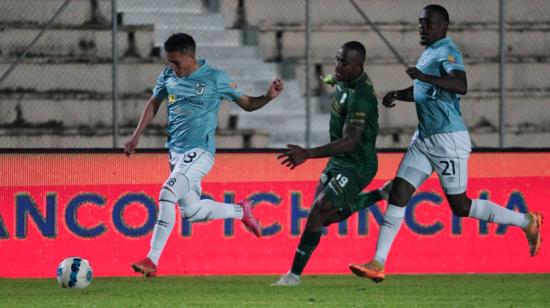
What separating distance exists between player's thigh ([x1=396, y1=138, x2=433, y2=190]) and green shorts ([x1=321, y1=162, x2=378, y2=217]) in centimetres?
28

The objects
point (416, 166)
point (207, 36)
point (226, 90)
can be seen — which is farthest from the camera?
point (207, 36)

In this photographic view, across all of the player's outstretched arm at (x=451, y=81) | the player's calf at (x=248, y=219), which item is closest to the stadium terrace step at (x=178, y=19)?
the player's calf at (x=248, y=219)

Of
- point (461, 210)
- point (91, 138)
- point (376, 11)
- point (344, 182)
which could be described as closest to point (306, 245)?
point (344, 182)

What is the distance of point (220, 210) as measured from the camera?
10797 mm

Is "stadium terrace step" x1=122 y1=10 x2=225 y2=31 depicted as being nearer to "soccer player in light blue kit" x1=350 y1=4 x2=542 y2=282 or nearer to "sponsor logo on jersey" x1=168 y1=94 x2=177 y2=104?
"sponsor logo on jersey" x1=168 y1=94 x2=177 y2=104

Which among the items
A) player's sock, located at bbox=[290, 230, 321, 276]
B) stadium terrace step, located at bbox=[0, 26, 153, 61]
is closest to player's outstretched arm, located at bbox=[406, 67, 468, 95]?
player's sock, located at bbox=[290, 230, 321, 276]

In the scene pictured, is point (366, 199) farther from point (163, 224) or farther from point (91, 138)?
point (91, 138)

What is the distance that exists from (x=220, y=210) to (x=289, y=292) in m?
1.14

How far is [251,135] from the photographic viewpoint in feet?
49.6

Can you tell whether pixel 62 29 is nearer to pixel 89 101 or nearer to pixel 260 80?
pixel 89 101

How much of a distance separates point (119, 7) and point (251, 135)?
229 centimetres

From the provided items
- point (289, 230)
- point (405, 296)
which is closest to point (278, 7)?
point (289, 230)

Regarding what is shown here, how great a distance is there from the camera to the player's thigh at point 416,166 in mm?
10062

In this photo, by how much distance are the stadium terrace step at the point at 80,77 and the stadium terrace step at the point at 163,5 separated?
0.87 m
